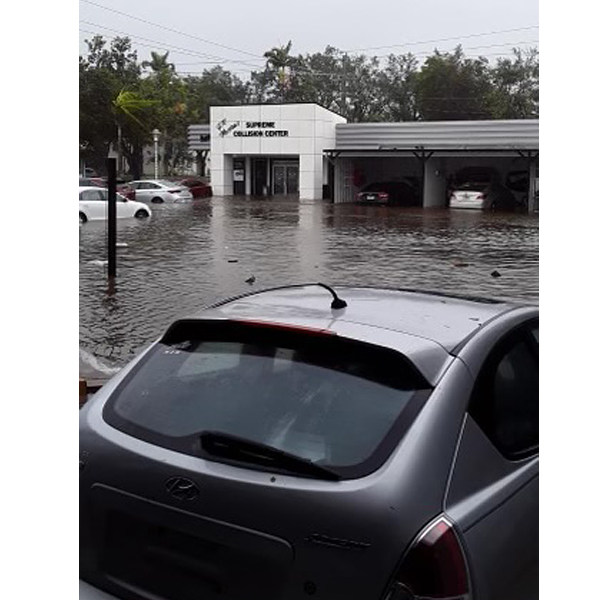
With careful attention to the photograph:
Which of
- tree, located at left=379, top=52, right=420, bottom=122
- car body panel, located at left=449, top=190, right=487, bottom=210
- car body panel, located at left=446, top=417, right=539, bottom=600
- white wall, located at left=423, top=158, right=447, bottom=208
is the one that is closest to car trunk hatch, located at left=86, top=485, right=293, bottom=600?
car body panel, located at left=446, top=417, right=539, bottom=600

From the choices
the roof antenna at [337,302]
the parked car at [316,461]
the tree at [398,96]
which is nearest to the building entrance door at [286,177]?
the tree at [398,96]

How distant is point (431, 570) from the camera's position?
5.07 ft

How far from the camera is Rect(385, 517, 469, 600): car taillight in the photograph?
1.54m

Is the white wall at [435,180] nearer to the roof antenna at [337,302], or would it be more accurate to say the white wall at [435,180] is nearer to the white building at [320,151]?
the white building at [320,151]

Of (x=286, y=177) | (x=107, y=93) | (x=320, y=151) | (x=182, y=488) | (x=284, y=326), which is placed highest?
(x=320, y=151)

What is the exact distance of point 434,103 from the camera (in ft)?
59.6

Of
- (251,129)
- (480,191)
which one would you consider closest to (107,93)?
(480,191)

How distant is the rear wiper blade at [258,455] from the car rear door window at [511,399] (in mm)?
380

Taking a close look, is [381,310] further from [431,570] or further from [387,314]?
[431,570]

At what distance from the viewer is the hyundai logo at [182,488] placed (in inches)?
67.1

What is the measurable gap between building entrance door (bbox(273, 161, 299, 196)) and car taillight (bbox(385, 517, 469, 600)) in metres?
31.6

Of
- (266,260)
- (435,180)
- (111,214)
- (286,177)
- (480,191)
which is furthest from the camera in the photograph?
(286,177)

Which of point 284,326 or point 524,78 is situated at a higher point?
point 524,78

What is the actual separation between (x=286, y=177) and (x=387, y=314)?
3229 cm
